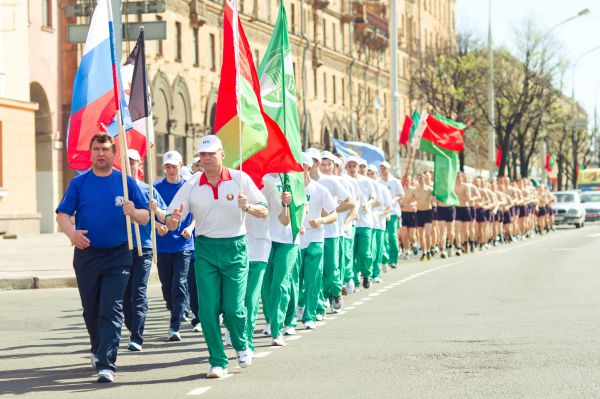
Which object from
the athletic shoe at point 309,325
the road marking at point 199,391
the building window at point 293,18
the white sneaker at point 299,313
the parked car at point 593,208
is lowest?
the road marking at point 199,391

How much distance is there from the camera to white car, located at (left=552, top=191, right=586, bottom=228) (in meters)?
56.2

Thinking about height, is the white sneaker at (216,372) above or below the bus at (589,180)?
below

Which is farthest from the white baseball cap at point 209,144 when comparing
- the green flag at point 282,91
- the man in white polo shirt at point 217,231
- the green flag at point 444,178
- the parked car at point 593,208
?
the parked car at point 593,208

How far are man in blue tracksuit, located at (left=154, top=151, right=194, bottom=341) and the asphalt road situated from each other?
1.13 ft

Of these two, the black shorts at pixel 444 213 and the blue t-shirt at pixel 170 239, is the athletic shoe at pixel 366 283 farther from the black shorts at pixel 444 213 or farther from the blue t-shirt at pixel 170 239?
the black shorts at pixel 444 213

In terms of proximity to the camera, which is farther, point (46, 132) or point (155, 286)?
point (46, 132)

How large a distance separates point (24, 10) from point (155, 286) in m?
19.2

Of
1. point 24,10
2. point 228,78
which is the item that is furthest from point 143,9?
point 24,10

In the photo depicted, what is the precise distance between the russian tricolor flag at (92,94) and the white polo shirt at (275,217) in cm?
163

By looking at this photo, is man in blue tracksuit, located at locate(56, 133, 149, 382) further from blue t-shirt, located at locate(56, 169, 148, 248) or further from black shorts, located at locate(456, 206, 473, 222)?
black shorts, located at locate(456, 206, 473, 222)

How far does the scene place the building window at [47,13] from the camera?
1642 inches

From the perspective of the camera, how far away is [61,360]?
38.2ft

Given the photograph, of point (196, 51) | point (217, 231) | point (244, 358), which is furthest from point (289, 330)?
point (196, 51)

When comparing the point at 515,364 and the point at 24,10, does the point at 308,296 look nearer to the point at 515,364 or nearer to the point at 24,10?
the point at 515,364
